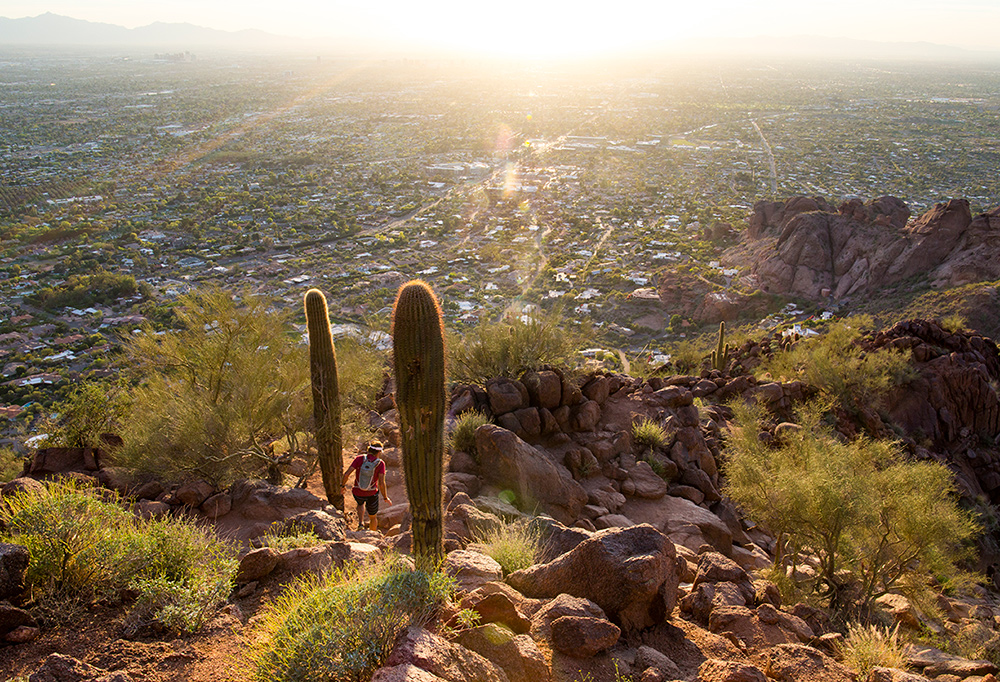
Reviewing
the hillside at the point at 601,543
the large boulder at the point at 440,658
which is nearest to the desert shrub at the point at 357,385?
the hillside at the point at 601,543

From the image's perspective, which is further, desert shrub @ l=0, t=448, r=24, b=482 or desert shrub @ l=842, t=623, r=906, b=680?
desert shrub @ l=0, t=448, r=24, b=482

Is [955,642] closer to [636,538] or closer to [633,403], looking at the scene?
[636,538]

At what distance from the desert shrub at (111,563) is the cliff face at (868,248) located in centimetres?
3239

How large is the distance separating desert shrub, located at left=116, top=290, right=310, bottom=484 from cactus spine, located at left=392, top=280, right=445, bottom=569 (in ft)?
14.8

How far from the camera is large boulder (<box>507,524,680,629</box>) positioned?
557 centimetres

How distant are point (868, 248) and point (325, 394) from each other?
107 ft

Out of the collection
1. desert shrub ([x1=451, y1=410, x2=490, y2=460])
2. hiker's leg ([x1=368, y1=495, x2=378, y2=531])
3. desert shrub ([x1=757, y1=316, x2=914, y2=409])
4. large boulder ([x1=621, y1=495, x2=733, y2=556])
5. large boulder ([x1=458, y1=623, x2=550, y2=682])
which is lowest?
large boulder ([x1=621, y1=495, x2=733, y2=556])

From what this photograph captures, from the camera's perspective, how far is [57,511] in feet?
16.5

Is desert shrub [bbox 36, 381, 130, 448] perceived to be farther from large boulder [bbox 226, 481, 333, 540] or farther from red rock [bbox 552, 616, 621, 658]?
red rock [bbox 552, 616, 621, 658]

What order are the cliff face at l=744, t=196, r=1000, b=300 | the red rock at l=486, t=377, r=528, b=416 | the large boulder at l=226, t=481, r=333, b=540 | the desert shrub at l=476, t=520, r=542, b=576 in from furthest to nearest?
the cliff face at l=744, t=196, r=1000, b=300 < the red rock at l=486, t=377, r=528, b=416 < the large boulder at l=226, t=481, r=333, b=540 < the desert shrub at l=476, t=520, r=542, b=576

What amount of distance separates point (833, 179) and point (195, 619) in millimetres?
71315

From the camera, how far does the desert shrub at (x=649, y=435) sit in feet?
39.9

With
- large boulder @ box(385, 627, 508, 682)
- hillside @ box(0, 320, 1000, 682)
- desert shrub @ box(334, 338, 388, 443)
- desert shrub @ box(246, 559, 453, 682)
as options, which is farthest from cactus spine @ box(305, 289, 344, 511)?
large boulder @ box(385, 627, 508, 682)

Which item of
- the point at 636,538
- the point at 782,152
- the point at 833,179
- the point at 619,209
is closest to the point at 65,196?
the point at 619,209
